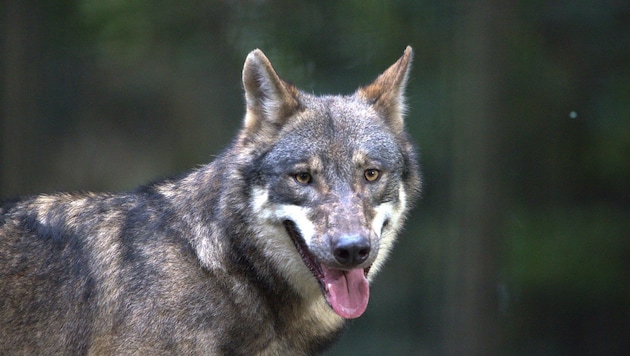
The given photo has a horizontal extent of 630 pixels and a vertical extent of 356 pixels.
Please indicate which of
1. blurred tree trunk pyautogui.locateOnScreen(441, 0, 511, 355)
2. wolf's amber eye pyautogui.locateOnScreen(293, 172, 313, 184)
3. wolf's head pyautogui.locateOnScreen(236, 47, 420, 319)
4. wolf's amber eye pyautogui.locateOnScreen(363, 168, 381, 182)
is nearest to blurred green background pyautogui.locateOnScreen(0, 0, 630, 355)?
blurred tree trunk pyautogui.locateOnScreen(441, 0, 511, 355)

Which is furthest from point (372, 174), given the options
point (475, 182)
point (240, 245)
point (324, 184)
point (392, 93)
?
point (475, 182)

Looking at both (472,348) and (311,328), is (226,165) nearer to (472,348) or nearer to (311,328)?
(311,328)

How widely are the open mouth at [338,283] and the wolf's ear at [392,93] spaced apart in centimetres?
87

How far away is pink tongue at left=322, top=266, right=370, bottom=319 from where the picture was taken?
4.14 m

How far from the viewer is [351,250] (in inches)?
154

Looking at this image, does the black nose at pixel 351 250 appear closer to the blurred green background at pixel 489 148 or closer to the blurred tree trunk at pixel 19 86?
the blurred green background at pixel 489 148

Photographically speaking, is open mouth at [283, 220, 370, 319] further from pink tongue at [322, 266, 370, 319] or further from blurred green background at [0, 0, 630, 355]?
blurred green background at [0, 0, 630, 355]

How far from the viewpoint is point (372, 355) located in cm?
798

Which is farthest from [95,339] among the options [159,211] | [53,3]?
[53,3]

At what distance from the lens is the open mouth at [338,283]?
415cm

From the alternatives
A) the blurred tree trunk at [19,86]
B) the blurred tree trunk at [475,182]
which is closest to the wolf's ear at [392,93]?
the blurred tree trunk at [475,182]

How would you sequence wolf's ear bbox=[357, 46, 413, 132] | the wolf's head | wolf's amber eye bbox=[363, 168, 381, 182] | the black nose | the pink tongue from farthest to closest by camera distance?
wolf's ear bbox=[357, 46, 413, 132]
wolf's amber eye bbox=[363, 168, 381, 182]
the pink tongue
the wolf's head
the black nose

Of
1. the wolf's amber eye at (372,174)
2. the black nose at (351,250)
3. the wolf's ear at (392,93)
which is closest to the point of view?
the black nose at (351,250)

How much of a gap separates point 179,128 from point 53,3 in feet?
6.05
